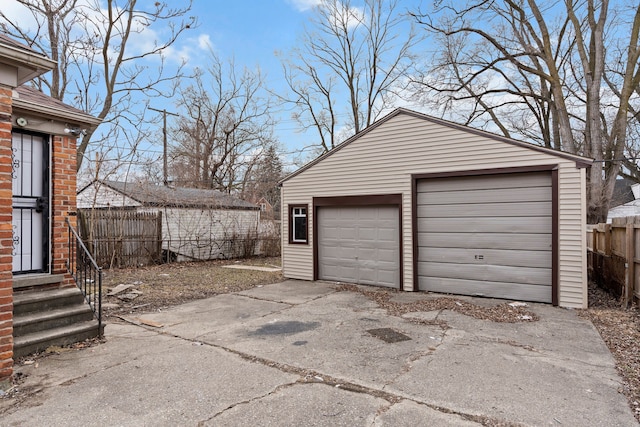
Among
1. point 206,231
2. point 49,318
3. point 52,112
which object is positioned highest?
point 52,112

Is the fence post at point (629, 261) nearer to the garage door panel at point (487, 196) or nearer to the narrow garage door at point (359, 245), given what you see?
the garage door panel at point (487, 196)

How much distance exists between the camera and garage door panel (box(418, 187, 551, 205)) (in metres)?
7.06

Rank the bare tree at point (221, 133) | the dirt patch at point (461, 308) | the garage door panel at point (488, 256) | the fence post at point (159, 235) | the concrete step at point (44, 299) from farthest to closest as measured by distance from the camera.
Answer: the bare tree at point (221, 133) → the fence post at point (159, 235) → the garage door panel at point (488, 256) → the dirt patch at point (461, 308) → the concrete step at point (44, 299)

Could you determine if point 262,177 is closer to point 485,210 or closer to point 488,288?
point 485,210

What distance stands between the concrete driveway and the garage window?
4323mm

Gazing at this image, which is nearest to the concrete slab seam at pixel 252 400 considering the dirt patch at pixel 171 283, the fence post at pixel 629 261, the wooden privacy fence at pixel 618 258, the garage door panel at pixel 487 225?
the dirt patch at pixel 171 283

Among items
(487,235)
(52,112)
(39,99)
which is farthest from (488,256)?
(39,99)

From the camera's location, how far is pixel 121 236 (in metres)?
12.0

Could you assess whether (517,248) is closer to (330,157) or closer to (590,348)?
(590,348)

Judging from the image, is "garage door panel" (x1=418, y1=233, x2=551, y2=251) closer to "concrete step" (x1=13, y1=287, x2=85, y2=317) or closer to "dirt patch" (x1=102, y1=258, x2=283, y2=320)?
"dirt patch" (x1=102, y1=258, x2=283, y2=320)

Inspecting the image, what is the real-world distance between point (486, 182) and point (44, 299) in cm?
771

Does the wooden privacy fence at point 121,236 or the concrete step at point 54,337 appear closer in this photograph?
the concrete step at point 54,337

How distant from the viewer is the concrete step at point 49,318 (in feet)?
13.7

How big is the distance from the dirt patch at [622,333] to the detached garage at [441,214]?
51 centimetres
